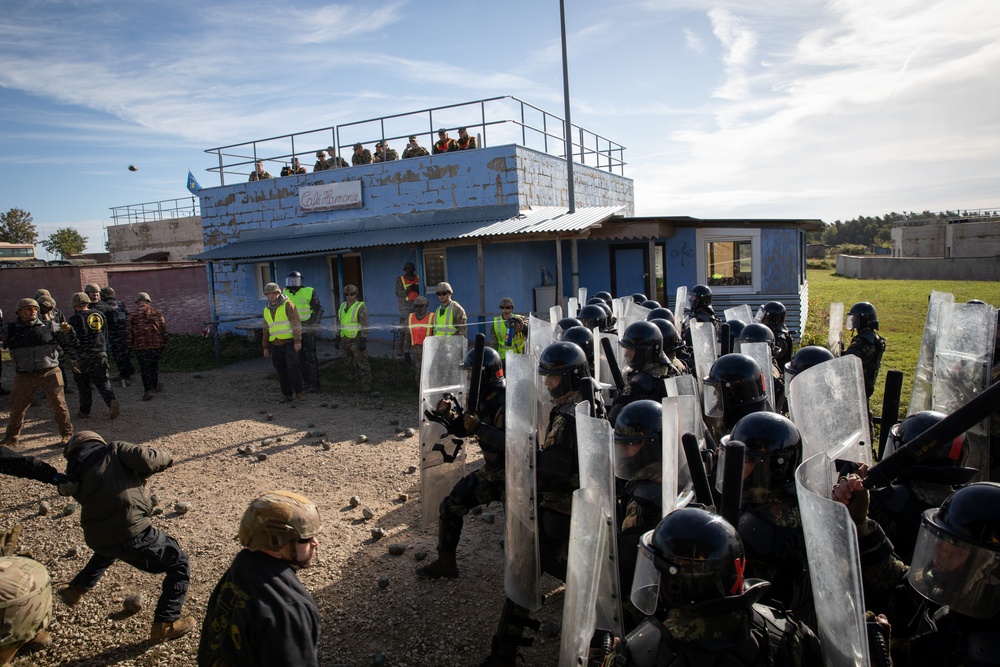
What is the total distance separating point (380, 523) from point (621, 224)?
9300 mm

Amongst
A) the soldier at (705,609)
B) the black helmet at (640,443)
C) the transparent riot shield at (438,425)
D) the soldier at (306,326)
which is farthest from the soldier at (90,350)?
the soldier at (705,609)

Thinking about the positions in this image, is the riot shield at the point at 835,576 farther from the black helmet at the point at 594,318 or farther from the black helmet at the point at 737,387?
the black helmet at the point at 594,318

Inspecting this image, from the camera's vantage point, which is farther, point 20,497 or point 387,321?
point 387,321

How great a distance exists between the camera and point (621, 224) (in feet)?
43.7

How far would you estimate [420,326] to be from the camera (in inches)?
381

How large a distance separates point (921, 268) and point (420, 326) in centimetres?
3448

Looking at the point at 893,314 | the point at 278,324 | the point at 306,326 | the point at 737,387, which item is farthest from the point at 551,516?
the point at 893,314

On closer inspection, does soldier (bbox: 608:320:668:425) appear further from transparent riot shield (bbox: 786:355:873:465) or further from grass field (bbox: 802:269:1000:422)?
grass field (bbox: 802:269:1000:422)

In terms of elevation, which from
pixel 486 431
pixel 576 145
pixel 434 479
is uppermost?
pixel 576 145

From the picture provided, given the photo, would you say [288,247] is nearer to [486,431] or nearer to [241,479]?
[241,479]

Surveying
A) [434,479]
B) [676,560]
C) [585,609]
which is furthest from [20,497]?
[676,560]

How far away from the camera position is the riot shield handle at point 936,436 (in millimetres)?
2104

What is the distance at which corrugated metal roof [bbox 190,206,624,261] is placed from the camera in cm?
1305

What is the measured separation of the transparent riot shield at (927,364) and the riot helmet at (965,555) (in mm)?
3041
